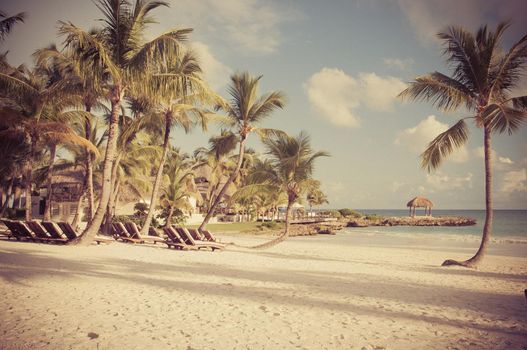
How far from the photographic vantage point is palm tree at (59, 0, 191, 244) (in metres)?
10.5

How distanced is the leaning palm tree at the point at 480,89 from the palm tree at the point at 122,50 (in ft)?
27.4

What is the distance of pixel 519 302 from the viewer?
5.89 metres

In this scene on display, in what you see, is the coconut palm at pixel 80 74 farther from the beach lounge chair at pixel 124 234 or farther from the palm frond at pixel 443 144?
the palm frond at pixel 443 144

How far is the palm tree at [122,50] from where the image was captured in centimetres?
1054

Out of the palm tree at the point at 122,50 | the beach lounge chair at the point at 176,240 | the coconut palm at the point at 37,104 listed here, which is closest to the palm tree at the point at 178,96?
the palm tree at the point at 122,50

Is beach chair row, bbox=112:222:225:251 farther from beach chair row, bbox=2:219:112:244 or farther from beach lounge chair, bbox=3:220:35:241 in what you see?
beach lounge chair, bbox=3:220:35:241

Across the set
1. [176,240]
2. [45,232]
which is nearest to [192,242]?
[176,240]

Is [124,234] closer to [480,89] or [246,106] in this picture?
[246,106]

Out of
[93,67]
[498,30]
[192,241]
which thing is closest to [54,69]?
[93,67]

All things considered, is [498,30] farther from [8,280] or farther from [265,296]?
[8,280]

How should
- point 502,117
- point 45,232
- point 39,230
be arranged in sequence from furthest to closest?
1. point 45,232
2. point 39,230
3. point 502,117

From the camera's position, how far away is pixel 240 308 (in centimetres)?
479

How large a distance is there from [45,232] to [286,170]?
9.74 meters

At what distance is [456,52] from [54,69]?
17.6 metres
